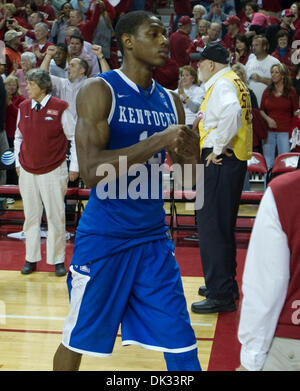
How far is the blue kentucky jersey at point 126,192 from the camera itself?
2.98 m

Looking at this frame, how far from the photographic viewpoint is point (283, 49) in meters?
11.1

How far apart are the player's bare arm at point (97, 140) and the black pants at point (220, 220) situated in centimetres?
229

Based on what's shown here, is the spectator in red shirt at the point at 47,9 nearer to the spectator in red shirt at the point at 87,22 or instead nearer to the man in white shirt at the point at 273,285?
the spectator in red shirt at the point at 87,22

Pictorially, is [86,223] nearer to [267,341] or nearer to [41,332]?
[267,341]

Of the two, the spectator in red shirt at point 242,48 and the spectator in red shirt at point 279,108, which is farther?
the spectator in red shirt at point 242,48

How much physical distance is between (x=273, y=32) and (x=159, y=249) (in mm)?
9800

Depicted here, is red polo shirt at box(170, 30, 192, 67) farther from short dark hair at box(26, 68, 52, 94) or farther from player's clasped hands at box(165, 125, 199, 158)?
player's clasped hands at box(165, 125, 199, 158)

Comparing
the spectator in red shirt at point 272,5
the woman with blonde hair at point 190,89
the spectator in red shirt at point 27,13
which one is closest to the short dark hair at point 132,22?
the woman with blonde hair at point 190,89

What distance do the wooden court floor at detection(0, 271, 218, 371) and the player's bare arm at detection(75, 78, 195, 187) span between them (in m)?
1.74

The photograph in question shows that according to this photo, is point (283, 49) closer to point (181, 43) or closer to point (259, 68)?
point (259, 68)

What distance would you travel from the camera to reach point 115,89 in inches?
118

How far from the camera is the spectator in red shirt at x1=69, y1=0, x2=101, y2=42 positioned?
12055mm

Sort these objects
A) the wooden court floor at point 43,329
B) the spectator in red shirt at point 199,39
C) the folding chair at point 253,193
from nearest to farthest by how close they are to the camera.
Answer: the wooden court floor at point 43,329, the folding chair at point 253,193, the spectator in red shirt at point 199,39

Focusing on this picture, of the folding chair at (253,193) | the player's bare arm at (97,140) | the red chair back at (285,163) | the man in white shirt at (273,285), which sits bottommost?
the folding chair at (253,193)
